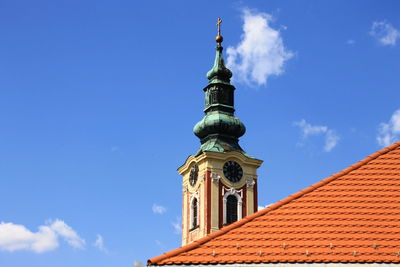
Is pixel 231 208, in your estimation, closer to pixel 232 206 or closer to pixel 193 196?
pixel 232 206

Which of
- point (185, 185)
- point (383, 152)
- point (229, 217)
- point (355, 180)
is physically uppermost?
point (185, 185)

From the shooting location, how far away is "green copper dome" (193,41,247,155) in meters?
39.0

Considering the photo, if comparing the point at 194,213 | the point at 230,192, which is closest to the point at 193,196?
the point at 194,213

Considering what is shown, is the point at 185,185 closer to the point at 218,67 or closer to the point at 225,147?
the point at 225,147

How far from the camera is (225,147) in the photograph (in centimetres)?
3831

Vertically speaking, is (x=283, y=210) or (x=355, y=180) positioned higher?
(x=355, y=180)

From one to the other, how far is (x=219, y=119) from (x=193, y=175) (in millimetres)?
3832

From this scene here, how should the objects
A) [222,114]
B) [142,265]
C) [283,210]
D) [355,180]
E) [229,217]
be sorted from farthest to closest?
[222,114], [229,217], [355,180], [283,210], [142,265]

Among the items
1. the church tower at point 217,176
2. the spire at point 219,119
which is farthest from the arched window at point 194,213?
the spire at point 219,119

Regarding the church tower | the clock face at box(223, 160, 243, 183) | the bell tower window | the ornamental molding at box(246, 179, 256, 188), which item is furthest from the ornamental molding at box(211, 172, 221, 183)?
the ornamental molding at box(246, 179, 256, 188)

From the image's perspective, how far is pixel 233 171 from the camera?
3812 centimetres

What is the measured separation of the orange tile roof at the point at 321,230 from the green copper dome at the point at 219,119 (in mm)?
27285

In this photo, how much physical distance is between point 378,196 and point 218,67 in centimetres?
3239

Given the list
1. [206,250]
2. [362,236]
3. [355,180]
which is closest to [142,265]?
[206,250]
